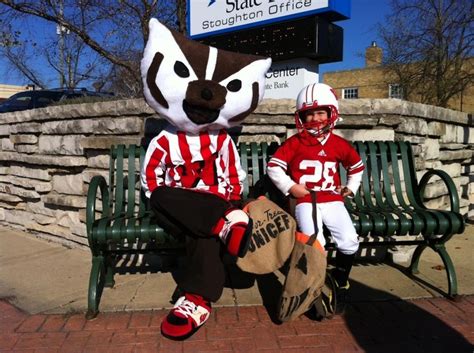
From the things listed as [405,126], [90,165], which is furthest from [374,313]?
[90,165]

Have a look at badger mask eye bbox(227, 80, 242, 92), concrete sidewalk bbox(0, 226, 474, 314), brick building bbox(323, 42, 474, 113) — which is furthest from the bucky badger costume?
brick building bbox(323, 42, 474, 113)

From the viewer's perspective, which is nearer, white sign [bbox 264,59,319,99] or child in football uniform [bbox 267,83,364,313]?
child in football uniform [bbox 267,83,364,313]

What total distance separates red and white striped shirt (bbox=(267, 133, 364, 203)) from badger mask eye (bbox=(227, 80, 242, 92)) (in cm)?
52

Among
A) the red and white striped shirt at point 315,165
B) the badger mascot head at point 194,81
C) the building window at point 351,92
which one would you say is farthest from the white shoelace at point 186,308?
the building window at point 351,92

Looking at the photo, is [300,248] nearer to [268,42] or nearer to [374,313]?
[374,313]

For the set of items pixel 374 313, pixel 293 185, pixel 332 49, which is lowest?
pixel 374 313

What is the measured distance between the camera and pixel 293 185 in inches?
114

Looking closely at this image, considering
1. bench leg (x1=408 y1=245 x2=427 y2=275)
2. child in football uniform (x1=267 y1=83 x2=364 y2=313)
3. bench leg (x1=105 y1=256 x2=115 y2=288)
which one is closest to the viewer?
child in football uniform (x1=267 y1=83 x2=364 y2=313)

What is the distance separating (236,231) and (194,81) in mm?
963

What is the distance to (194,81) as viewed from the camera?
2.74m

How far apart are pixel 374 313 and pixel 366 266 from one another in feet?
2.97

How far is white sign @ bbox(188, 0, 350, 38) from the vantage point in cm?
459

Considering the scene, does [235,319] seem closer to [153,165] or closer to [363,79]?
[153,165]

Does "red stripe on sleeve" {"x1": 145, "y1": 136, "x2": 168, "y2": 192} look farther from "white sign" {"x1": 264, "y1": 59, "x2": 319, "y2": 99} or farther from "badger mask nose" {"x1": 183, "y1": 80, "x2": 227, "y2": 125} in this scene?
"white sign" {"x1": 264, "y1": 59, "x2": 319, "y2": 99}
